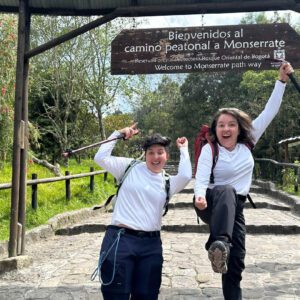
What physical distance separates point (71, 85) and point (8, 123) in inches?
437

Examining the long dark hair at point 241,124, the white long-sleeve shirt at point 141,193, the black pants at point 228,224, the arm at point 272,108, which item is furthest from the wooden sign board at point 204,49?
the black pants at point 228,224

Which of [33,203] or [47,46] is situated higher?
[47,46]

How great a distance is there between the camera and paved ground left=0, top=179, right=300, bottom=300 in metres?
4.54

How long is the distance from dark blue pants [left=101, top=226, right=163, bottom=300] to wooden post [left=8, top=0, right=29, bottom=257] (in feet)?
9.24

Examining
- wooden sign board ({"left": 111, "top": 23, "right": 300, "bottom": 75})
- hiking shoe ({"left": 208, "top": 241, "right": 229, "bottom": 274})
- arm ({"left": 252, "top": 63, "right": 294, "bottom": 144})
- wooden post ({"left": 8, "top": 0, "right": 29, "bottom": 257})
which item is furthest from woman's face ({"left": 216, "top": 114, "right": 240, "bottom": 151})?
wooden post ({"left": 8, "top": 0, "right": 29, "bottom": 257})

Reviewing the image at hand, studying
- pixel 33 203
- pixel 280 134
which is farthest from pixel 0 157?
pixel 280 134

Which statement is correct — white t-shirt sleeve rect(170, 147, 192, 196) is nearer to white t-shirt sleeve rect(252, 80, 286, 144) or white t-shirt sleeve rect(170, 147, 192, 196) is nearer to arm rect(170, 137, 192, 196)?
arm rect(170, 137, 192, 196)

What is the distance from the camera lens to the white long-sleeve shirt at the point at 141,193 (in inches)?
118

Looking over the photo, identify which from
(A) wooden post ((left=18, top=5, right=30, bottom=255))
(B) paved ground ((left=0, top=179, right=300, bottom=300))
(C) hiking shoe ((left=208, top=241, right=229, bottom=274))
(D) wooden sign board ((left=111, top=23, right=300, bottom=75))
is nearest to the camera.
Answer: (C) hiking shoe ((left=208, top=241, right=229, bottom=274))

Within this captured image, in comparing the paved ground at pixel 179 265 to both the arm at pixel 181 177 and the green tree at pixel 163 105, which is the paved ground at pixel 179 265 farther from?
the green tree at pixel 163 105

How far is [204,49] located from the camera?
5.28m

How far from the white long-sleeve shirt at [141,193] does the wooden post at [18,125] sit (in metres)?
2.62

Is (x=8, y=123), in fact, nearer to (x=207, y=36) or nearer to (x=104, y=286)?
(x=207, y=36)

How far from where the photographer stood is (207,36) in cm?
528
